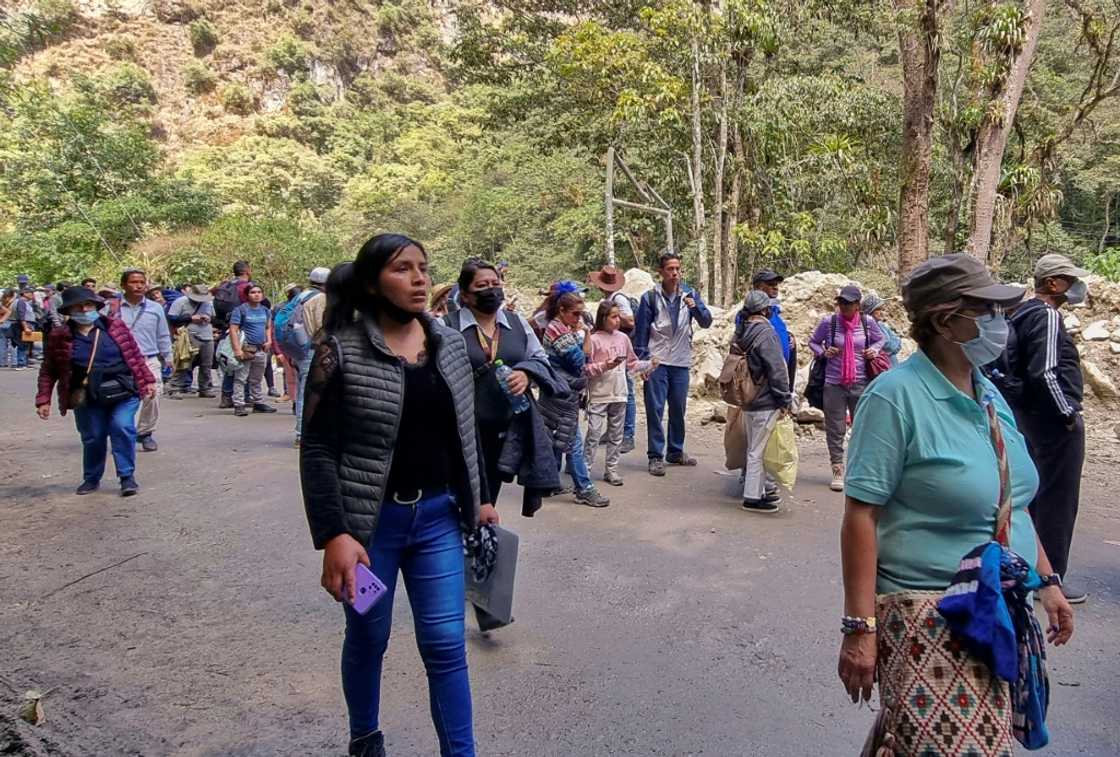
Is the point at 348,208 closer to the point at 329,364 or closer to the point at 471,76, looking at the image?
the point at 471,76

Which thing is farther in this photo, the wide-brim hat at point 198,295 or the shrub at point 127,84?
the shrub at point 127,84

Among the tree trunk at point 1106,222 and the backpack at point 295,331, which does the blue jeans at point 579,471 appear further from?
the tree trunk at point 1106,222

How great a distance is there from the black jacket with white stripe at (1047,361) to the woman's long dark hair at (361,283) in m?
3.42

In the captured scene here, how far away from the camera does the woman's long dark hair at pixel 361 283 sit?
2.50 metres

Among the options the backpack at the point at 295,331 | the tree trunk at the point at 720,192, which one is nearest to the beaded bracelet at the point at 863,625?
the backpack at the point at 295,331

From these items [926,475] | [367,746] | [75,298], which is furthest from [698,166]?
[926,475]

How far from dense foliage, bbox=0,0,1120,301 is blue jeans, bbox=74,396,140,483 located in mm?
4842

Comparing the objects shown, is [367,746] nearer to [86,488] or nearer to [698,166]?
[86,488]

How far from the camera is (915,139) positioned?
12.4 m

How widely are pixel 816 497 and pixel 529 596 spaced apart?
3.22 meters

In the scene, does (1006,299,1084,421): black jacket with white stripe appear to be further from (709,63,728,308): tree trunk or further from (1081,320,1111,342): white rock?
(709,63,728,308): tree trunk

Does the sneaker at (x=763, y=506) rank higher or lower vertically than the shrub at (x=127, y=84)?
lower

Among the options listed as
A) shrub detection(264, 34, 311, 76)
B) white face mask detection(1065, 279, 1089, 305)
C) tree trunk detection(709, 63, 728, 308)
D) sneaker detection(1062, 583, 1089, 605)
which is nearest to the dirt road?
sneaker detection(1062, 583, 1089, 605)

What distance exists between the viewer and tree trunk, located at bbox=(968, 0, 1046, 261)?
12023 millimetres
